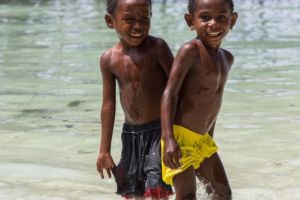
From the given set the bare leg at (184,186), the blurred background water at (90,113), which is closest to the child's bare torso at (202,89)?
the bare leg at (184,186)

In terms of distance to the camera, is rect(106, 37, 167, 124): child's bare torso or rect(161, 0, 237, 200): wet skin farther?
rect(106, 37, 167, 124): child's bare torso

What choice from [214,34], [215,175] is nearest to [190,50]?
[214,34]

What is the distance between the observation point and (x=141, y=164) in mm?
3789

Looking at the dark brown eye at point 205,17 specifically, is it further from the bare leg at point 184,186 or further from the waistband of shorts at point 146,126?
the bare leg at point 184,186

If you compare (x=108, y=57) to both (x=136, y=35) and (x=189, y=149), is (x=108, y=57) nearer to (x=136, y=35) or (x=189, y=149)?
(x=136, y=35)

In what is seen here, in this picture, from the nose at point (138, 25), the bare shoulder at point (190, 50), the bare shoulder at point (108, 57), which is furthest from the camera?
the bare shoulder at point (108, 57)

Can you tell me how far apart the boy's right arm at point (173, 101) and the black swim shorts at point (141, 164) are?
9.8 inches

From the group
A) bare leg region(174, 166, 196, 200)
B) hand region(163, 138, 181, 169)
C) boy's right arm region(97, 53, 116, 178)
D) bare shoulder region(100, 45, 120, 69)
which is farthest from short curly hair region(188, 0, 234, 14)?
bare leg region(174, 166, 196, 200)

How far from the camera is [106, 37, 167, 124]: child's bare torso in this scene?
146 inches

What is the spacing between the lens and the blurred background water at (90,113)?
4832 mm

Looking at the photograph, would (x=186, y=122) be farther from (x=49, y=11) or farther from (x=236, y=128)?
(x=49, y=11)

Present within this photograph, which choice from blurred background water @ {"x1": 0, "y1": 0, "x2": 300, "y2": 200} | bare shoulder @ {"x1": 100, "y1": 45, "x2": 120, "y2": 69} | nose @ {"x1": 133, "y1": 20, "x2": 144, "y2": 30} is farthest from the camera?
blurred background water @ {"x1": 0, "y1": 0, "x2": 300, "y2": 200}

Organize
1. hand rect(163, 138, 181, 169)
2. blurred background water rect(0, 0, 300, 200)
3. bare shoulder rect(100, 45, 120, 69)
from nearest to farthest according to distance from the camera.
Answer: hand rect(163, 138, 181, 169) → bare shoulder rect(100, 45, 120, 69) → blurred background water rect(0, 0, 300, 200)

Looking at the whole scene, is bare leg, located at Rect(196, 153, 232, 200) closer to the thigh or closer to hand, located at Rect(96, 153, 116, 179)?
the thigh
